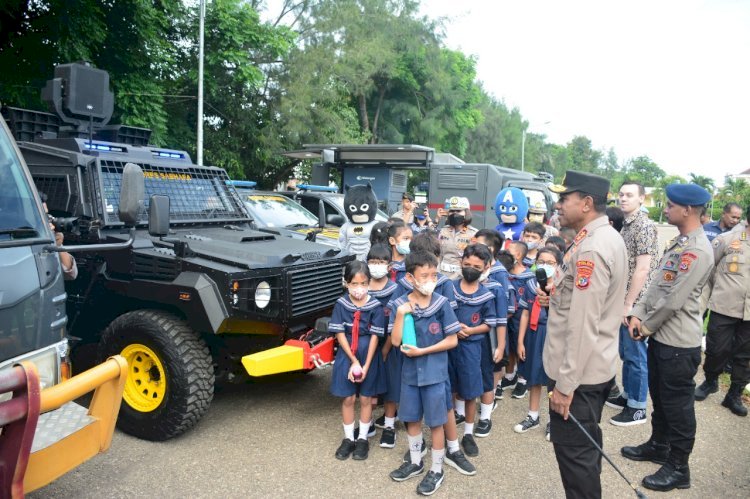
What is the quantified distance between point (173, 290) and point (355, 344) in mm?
1350

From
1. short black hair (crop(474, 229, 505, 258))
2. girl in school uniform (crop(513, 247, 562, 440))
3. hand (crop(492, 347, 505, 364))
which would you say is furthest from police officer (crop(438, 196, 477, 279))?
hand (crop(492, 347, 505, 364))

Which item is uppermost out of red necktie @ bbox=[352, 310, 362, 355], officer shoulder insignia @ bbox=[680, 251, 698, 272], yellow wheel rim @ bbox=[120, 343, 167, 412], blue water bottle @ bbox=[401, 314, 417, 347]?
officer shoulder insignia @ bbox=[680, 251, 698, 272]

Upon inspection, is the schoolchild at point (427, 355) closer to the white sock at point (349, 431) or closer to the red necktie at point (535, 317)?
the white sock at point (349, 431)

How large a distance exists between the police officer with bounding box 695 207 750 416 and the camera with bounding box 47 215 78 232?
5.39 m

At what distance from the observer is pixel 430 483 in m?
3.58

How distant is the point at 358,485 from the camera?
12.0ft

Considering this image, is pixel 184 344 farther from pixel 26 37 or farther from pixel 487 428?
pixel 26 37

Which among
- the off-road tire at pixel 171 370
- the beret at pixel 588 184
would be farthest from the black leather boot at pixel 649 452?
the off-road tire at pixel 171 370

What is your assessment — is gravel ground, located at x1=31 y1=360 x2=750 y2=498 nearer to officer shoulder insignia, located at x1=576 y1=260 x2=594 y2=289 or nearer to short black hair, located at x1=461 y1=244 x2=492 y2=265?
short black hair, located at x1=461 y1=244 x2=492 y2=265

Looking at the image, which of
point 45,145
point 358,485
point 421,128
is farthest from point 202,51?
point 421,128

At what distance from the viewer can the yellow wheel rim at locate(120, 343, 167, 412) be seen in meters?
4.18

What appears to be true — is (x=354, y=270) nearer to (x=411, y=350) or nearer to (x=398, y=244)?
(x=411, y=350)

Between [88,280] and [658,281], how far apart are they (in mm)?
4339

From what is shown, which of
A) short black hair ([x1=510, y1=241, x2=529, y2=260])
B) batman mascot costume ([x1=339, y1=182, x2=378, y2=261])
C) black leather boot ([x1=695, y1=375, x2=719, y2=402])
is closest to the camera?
short black hair ([x1=510, y1=241, x2=529, y2=260])
